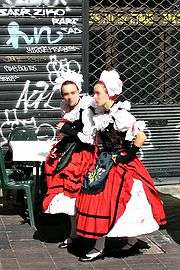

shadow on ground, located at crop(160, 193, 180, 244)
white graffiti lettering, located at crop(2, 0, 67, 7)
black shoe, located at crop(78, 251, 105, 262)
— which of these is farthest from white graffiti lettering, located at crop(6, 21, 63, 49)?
black shoe, located at crop(78, 251, 105, 262)

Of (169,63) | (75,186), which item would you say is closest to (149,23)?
(169,63)

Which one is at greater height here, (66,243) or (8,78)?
(8,78)

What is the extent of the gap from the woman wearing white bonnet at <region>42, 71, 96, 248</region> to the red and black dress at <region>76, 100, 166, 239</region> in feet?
0.76

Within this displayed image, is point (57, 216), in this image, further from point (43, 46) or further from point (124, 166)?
point (43, 46)

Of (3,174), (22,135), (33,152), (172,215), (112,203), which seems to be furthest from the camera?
(22,135)

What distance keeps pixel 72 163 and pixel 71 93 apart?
2.22 feet

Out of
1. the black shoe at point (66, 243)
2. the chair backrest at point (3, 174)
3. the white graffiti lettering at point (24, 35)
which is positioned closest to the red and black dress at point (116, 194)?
the black shoe at point (66, 243)

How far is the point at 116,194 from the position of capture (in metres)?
6.33

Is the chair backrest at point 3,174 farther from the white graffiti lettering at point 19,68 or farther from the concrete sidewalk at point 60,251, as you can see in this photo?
the white graffiti lettering at point 19,68

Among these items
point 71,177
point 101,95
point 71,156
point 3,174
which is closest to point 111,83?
point 101,95

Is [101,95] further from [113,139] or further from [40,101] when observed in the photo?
[40,101]

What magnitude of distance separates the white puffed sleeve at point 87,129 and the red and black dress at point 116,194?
0.44 feet

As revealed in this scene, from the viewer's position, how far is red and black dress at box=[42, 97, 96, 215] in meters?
6.71

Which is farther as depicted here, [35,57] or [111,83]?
[35,57]
